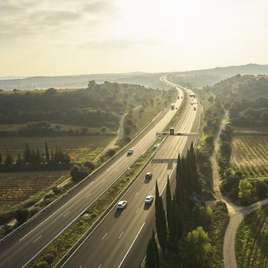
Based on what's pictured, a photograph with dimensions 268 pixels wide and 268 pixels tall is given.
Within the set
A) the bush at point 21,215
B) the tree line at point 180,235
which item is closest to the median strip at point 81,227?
the bush at point 21,215

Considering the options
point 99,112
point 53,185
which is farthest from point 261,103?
point 53,185

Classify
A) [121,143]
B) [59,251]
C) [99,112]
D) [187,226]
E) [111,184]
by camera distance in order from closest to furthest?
[59,251] < [187,226] < [111,184] < [121,143] < [99,112]

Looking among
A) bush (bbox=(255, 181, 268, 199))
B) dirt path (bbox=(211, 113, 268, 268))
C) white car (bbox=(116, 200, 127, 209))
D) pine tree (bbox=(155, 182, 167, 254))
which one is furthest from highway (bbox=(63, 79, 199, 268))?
bush (bbox=(255, 181, 268, 199))

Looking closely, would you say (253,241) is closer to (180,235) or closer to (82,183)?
(180,235)

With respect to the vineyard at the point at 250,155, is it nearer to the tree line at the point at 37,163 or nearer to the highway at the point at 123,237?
the highway at the point at 123,237

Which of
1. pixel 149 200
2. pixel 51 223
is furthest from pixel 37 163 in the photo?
pixel 149 200

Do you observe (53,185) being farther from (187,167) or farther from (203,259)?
(203,259)
